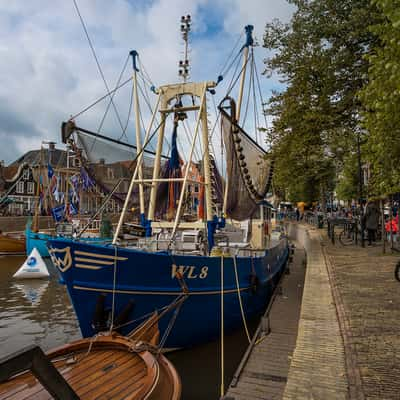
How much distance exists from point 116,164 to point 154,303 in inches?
340

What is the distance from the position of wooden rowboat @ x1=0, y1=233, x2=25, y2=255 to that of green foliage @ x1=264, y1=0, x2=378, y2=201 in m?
23.6

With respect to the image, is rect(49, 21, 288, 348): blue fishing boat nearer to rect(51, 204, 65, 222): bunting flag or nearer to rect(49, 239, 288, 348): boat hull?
rect(49, 239, 288, 348): boat hull

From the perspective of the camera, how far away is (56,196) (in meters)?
31.8

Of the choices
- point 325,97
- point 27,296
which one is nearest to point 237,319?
point 325,97

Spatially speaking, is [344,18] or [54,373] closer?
[54,373]

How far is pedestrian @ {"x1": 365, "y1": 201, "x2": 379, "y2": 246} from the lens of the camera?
17.0 m

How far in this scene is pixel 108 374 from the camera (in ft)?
14.9

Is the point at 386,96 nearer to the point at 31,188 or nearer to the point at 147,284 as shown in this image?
the point at 147,284

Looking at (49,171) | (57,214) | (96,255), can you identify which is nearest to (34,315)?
(96,255)

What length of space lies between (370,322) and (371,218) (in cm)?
1247

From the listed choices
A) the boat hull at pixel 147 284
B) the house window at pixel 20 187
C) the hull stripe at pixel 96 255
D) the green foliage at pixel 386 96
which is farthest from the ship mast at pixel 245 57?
the house window at pixel 20 187

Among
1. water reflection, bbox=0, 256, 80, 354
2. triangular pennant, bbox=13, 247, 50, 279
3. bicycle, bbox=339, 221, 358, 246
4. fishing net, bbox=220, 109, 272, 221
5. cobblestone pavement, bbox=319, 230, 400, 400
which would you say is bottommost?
water reflection, bbox=0, 256, 80, 354

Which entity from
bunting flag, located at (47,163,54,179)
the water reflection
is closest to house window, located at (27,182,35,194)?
bunting flag, located at (47,163,54,179)

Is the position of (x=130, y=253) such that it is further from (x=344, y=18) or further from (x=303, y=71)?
(x=344, y=18)
